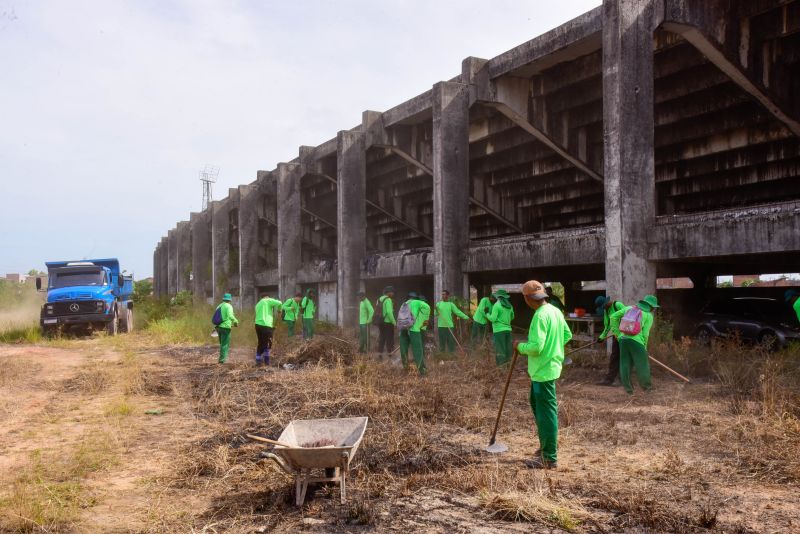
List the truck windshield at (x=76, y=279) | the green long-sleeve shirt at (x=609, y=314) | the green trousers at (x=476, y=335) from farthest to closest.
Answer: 1. the truck windshield at (x=76, y=279)
2. the green trousers at (x=476, y=335)
3. the green long-sleeve shirt at (x=609, y=314)

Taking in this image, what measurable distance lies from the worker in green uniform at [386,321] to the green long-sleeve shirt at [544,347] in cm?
892

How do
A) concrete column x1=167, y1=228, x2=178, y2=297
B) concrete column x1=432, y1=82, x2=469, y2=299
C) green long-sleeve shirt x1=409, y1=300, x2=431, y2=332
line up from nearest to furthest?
green long-sleeve shirt x1=409, y1=300, x2=431, y2=332, concrete column x1=432, y1=82, x2=469, y2=299, concrete column x1=167, y1=228, x2=178, y2=297

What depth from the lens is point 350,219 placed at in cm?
2461

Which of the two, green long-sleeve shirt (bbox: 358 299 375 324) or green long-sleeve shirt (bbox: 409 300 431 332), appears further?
green long-sleeve shirt (bbox: 358 299 375 324)

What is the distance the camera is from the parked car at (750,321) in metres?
15.2

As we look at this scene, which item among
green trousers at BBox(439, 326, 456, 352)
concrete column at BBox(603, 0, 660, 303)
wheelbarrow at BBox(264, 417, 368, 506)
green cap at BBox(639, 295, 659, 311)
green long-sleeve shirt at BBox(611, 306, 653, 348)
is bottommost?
wheelbarrow at BBox(264, 417, 368, 506)

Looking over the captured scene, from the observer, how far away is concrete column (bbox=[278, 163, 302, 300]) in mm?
29625

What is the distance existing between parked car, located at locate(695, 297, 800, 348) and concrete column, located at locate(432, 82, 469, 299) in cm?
662

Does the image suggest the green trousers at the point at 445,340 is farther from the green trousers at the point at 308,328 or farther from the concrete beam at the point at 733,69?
the concrete beam at the point at 733,69

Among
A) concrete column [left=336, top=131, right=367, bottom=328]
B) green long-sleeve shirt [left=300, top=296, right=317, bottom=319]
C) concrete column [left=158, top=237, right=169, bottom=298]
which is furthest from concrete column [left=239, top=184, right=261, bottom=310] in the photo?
concrete column [left=158, top=237, right=169, bottom=298]

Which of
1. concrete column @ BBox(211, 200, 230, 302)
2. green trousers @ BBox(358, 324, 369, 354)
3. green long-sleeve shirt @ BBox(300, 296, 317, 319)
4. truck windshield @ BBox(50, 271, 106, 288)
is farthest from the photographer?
concrete column @ BBox(211, 200, 230, 302)

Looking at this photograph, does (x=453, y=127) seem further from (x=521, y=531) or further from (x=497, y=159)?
(x=521, y=531)

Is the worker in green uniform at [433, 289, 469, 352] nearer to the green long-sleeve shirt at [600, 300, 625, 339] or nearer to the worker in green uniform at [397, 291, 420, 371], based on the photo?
the worker in green uniform at [397, 291, 420, 371]

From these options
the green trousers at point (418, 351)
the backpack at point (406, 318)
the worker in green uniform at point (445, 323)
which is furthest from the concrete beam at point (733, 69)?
the green trousers at point (418, 351)
